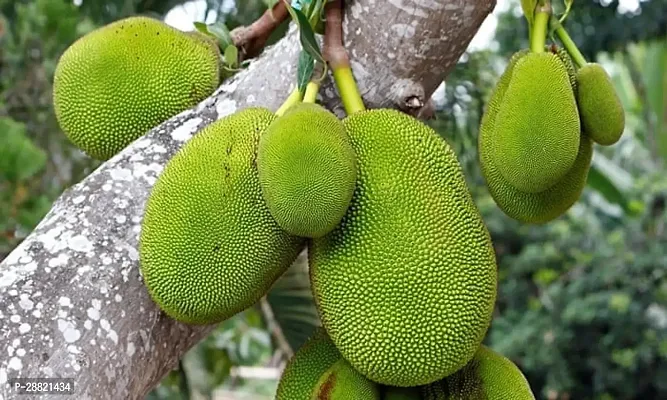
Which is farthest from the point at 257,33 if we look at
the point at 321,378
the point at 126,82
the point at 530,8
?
the point at 321,378

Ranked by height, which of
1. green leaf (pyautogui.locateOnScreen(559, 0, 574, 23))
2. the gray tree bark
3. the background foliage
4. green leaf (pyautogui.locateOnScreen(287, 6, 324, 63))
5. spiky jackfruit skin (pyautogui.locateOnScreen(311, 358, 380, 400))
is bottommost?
the background foliage

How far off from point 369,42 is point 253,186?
0.19 meters

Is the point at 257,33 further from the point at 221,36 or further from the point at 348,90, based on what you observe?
the point at 348,90

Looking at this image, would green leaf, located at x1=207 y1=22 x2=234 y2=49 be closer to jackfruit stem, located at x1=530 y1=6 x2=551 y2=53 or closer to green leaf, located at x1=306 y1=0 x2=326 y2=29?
green leaf, located at x1=306 y1=0 x2=326 y2=29

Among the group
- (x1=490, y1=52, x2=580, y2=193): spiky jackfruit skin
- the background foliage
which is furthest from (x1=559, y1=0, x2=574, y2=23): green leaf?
the background foliage

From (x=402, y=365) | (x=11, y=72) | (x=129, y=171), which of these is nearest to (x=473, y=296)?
(x=402, y=365)

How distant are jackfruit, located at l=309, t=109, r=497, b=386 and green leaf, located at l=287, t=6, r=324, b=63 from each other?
3.5 inches

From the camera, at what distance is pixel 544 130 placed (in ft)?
2.07

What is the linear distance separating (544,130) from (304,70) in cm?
20

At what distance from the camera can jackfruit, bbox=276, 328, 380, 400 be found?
59 cm

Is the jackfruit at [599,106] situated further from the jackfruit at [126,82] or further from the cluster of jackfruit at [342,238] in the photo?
the jackfruit at [126,82]

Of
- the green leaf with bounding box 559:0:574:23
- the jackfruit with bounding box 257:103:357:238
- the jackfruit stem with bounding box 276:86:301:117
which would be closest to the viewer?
the jackfruit with bounding box 257:103:357:238

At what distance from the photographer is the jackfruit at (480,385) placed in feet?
2.03

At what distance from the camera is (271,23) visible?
0.82 m
